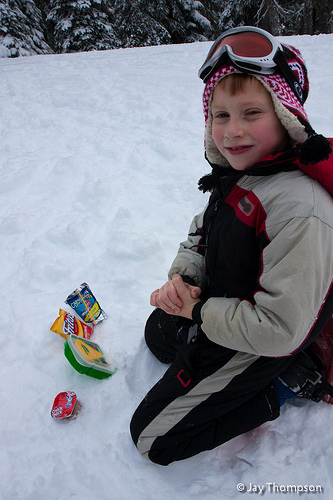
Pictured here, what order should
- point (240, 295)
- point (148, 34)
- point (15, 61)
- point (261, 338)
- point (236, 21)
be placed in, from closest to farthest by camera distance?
point (261, 338), point (240, 295), point (15, 61), point (148, 34), point (236, 21)

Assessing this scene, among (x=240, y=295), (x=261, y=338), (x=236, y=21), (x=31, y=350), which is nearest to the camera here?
(x=261, y=338)

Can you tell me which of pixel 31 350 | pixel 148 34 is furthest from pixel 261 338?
pixel 148 34

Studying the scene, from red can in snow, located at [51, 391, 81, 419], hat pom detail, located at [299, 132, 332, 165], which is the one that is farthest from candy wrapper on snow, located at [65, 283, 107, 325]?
hat pom detail, located at [299, 132, 332, 165]

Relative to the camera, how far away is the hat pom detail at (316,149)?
3.75ft

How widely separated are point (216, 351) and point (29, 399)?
4.00 feet

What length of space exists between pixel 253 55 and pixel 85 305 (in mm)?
1885

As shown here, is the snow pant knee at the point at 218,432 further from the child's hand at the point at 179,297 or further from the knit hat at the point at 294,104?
the knit hat at the point at 294,104

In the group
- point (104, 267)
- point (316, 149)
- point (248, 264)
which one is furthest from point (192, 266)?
point (104, 267)

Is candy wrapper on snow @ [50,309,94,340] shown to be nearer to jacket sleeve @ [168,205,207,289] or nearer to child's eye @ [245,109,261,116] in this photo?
jacket sleeve @ [168,205,207,289]

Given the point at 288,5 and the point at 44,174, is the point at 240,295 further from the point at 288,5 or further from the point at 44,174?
the point at 288,5

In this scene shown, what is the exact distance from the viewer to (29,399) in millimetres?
1981

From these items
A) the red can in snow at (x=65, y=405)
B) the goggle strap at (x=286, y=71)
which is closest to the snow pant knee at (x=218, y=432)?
the red can in snow at (x=65, y=405)

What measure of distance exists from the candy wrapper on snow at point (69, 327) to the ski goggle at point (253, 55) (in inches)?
69.2

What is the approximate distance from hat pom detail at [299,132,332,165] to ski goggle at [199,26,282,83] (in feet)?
1.18
